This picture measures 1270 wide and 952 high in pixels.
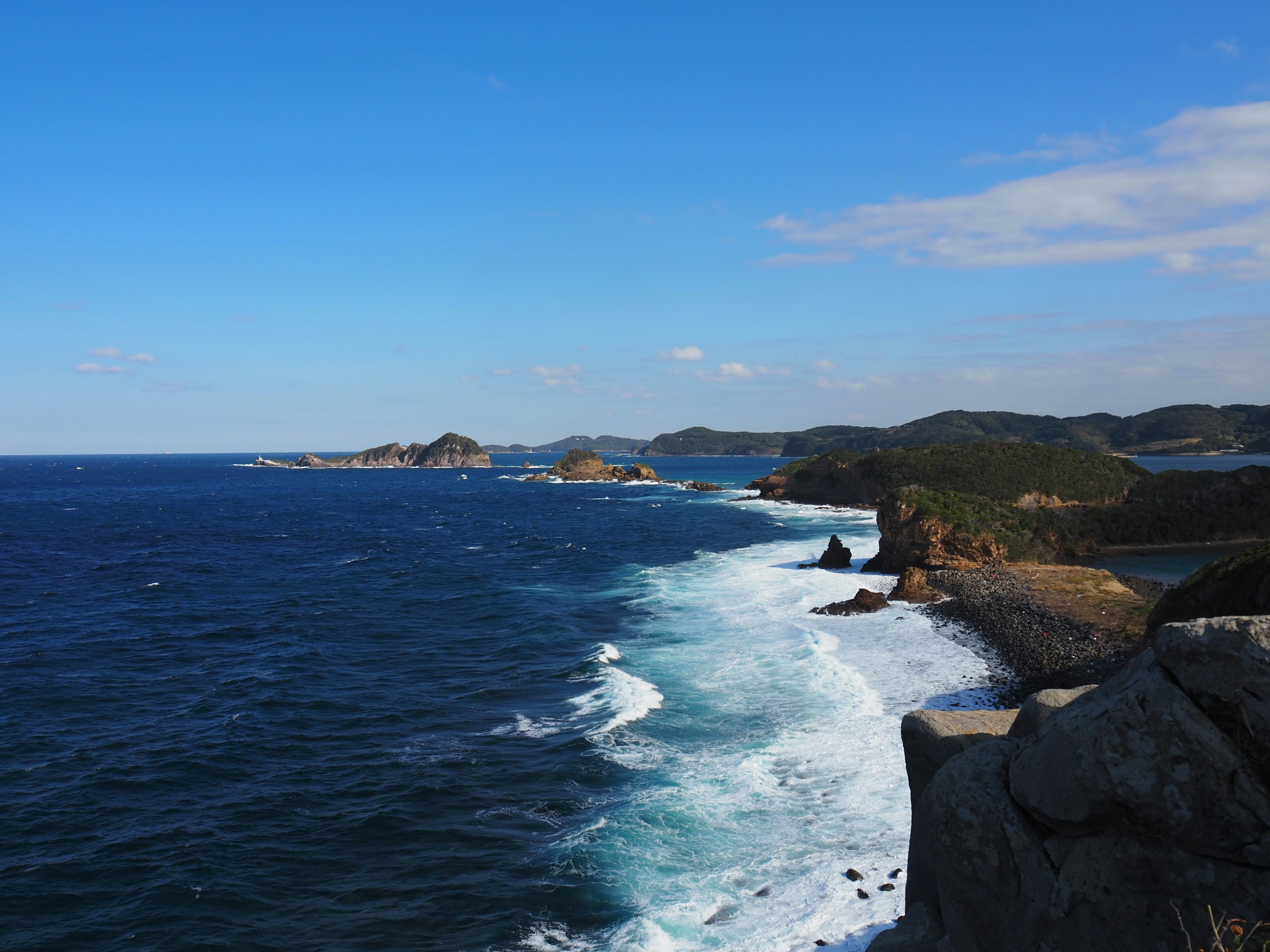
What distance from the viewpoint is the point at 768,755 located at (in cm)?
2264

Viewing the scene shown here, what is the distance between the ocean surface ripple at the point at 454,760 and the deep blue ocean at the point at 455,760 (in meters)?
0.10

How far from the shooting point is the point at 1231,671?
24.8 feet

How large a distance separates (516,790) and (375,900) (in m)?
5.54

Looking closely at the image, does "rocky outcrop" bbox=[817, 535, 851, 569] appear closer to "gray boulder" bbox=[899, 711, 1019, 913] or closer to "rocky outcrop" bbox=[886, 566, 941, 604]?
"rocky outcrop" bbox=[886, 566, 941, 604]

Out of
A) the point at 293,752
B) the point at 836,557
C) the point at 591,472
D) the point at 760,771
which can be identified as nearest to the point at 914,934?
the point at 760,771

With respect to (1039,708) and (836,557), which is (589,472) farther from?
(1039,708)

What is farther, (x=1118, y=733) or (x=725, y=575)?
(x=725, y=575)

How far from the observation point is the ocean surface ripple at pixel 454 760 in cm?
1578

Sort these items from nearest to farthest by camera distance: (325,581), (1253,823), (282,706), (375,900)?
(1253,823)
(375,900)
(282,706)
(325,581)

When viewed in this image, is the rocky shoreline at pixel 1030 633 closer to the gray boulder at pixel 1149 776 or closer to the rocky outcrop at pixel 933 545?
the rocky outcrop at pixel 933 545

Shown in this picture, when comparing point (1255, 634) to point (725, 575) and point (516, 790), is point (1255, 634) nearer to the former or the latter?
point (516, 790)

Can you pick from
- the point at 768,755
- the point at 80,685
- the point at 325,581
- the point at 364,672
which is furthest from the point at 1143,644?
the point at 325,581

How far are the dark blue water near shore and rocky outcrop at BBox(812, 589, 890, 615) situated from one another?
11367mm

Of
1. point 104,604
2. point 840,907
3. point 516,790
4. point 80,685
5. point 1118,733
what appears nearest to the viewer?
point 1118,733
